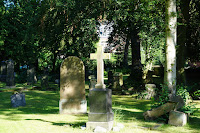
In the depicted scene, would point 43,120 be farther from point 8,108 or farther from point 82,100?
point 8,108

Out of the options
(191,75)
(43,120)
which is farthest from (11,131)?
(191,75)

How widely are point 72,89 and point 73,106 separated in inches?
27.5

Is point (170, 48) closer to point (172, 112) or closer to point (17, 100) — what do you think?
point (172, 112)

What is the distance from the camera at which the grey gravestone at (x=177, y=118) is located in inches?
340

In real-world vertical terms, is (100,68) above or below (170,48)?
below

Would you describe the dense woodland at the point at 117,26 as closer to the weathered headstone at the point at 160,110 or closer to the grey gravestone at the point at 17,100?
the weathered headstone at the point at 160,110

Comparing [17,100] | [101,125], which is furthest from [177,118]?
[17,100]

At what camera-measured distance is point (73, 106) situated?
11.8 meters

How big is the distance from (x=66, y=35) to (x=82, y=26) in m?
2.48

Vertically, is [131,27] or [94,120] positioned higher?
[131,27]

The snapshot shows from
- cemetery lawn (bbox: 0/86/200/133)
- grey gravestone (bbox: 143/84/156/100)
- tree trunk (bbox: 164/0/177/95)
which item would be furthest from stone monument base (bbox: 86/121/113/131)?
grey gravestone (bbox: 143/84/156/100)

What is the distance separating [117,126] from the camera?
8188mm

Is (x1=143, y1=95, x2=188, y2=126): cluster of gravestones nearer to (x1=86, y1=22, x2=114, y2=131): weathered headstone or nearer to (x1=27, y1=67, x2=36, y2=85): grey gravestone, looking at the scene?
(x1=86, y1=22, x2=114, y2=131): weathered headstone

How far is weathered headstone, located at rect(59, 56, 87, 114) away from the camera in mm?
11758
